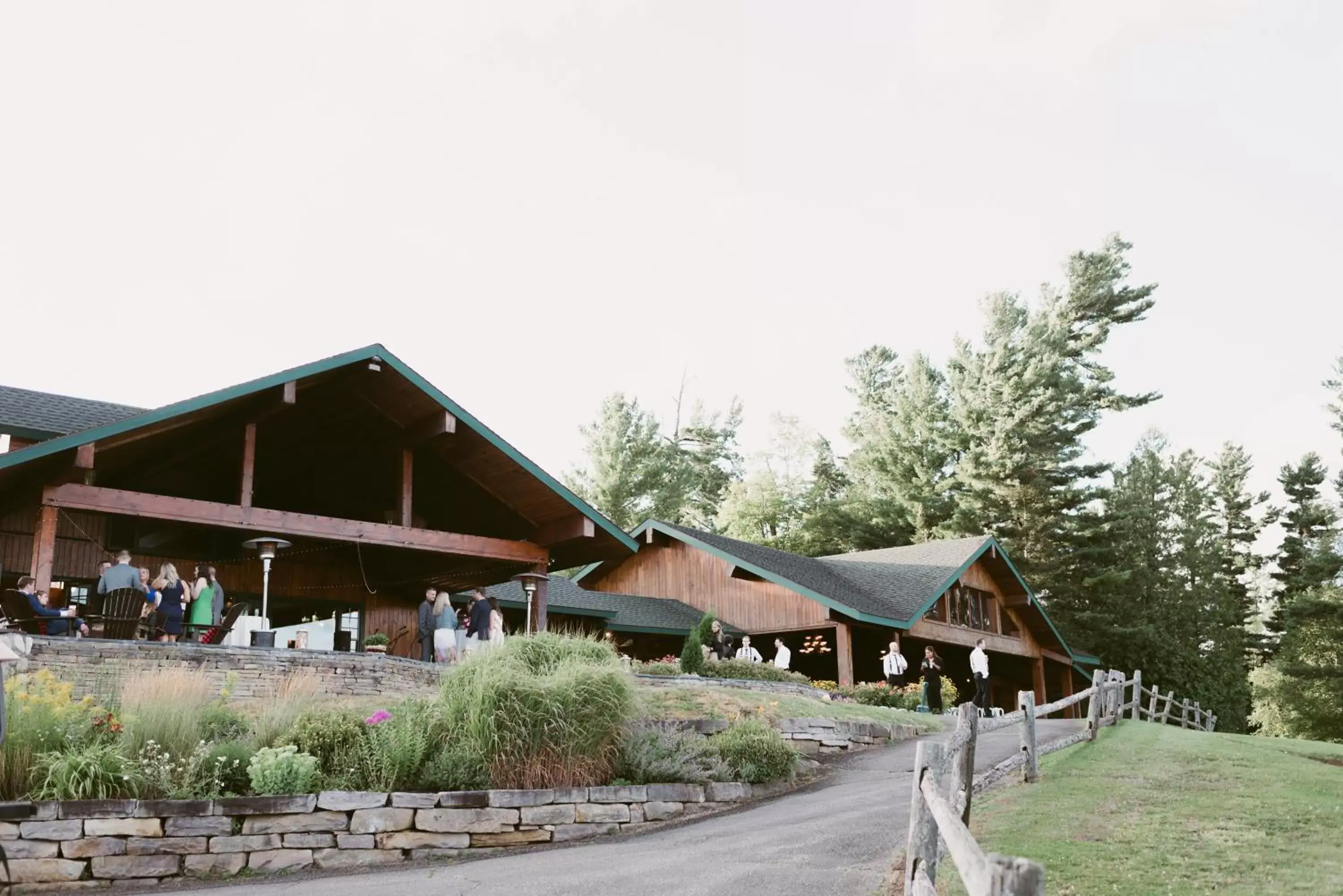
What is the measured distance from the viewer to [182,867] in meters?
8.58

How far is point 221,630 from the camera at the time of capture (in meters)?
15.2

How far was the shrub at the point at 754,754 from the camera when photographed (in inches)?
488

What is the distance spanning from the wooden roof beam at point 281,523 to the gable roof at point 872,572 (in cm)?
881

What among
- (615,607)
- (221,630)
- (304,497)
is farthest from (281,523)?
(615,607)

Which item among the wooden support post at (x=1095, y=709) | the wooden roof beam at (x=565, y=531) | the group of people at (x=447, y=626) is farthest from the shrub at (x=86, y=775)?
the wooden support post at (x=1095, y=709)

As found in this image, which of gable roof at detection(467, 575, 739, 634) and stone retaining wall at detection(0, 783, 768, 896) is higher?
gable roof at detection(467, 575, 739, 634)

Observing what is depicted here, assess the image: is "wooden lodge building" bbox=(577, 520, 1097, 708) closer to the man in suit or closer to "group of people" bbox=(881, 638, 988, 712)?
"group of people" bbox=(881, 638, 988, 712)

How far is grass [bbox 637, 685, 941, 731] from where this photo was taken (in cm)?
1431

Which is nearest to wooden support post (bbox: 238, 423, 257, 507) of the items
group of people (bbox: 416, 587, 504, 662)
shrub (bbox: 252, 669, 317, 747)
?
group of people (bbox: 416, 587, 504, 662)

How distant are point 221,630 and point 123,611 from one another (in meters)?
1.30

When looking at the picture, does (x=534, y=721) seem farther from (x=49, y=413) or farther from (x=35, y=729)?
(x=49, y=413)

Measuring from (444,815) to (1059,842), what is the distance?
4.80m

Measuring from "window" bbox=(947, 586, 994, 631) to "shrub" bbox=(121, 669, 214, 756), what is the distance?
22.3 meters

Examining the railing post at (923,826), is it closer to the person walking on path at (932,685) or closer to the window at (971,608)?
the person walking on path at (932,685)
